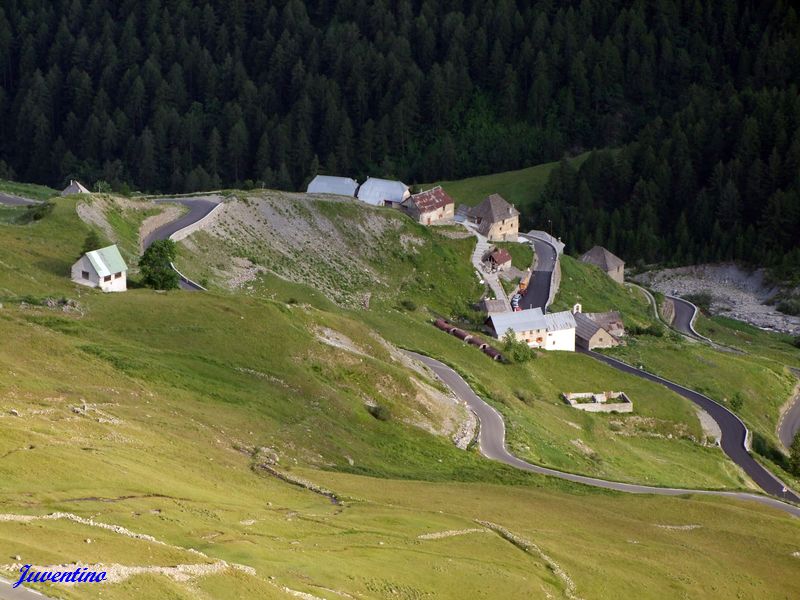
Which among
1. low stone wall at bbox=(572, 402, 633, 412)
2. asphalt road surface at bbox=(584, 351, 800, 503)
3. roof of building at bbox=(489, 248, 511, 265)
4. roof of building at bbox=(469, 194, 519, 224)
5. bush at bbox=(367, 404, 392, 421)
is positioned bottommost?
asphalt road surface at bbox=(584, 351, 800, 503)

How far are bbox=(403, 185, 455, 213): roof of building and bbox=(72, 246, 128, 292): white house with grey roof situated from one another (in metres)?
64.9

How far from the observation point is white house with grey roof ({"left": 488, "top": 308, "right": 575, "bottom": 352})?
12812 centimetres

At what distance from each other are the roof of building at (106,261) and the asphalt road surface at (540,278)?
2295 inches

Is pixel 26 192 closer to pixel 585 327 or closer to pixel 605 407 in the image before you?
pixel 585 327

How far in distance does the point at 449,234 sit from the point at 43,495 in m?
104

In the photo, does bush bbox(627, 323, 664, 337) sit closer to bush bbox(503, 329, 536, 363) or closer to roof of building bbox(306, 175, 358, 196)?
bush bbox(503, 329, 536, 363)

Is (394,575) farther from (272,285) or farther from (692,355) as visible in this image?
(692,355)

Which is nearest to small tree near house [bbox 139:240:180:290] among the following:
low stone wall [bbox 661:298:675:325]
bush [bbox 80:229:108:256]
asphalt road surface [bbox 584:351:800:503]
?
bush [bbox 80:229:108:256]

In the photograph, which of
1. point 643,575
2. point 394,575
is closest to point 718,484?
point 643,575

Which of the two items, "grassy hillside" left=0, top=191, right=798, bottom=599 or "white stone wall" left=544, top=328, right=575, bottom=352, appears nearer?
→ "grassy hillside" left=0, top=191, right=798, bottom=599

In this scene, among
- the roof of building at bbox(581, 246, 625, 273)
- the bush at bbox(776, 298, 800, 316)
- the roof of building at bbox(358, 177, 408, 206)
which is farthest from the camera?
the bush at bbox(776, 298, 800, 316)

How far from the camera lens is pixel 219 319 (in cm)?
8794

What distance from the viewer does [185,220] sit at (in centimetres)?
13000

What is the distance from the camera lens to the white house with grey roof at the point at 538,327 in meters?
128
